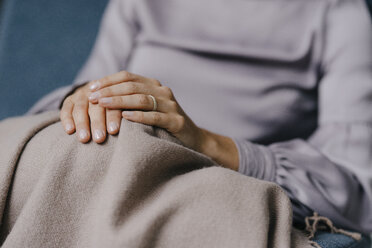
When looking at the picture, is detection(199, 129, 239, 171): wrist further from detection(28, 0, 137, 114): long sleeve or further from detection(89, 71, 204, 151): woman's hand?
detection(28, 0, 137, 114): long sleeve

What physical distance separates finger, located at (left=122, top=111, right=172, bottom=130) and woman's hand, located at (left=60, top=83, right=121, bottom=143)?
0.05 feet

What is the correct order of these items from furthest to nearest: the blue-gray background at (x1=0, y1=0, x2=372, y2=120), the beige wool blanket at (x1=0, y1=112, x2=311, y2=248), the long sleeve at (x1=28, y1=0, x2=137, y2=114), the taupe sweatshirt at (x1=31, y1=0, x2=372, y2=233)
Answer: the blue-gray background at (x1=0, y1=0, x2=372, y2=120) → the long sleeve at (x1=28, y1=0, x2=137, y2=114) → the taupe sweatshirt at (x1=31, y1=0, x2=372, y2=233) → the beige wool blanket at (x1=0, y1=112, x2=311, y2=248)

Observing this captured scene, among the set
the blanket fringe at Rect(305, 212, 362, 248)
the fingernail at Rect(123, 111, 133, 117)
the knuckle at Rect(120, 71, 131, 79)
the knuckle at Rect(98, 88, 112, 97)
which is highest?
the knuckle at Rect(120, 71, 131, 79)

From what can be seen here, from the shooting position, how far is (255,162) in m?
0.57

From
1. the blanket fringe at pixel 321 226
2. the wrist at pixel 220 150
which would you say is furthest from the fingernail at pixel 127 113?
the blanket fringe at pixel 321 226

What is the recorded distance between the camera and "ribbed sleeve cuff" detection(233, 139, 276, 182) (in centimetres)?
56

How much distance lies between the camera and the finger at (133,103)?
0.47m

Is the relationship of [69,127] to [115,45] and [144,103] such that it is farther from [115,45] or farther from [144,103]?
[115,45]

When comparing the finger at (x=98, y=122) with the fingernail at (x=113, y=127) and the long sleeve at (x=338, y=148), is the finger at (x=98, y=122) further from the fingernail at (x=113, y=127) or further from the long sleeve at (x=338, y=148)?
the long sleeve at (x=338, y=148)

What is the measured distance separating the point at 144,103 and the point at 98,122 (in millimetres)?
71

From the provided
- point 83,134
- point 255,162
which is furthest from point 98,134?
point 255,162

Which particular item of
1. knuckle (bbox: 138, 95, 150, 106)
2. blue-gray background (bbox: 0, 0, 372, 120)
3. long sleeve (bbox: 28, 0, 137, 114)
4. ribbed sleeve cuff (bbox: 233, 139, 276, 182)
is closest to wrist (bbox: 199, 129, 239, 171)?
ribbed sleeve cuff (bbox: 233, 139, 276, 182)

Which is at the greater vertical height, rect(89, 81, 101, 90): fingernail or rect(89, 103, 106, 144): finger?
rect(89, 81, 101, 90): fingernail

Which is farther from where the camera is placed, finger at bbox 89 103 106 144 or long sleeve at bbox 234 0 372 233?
long sleeve at bbox 234 0 372 233
